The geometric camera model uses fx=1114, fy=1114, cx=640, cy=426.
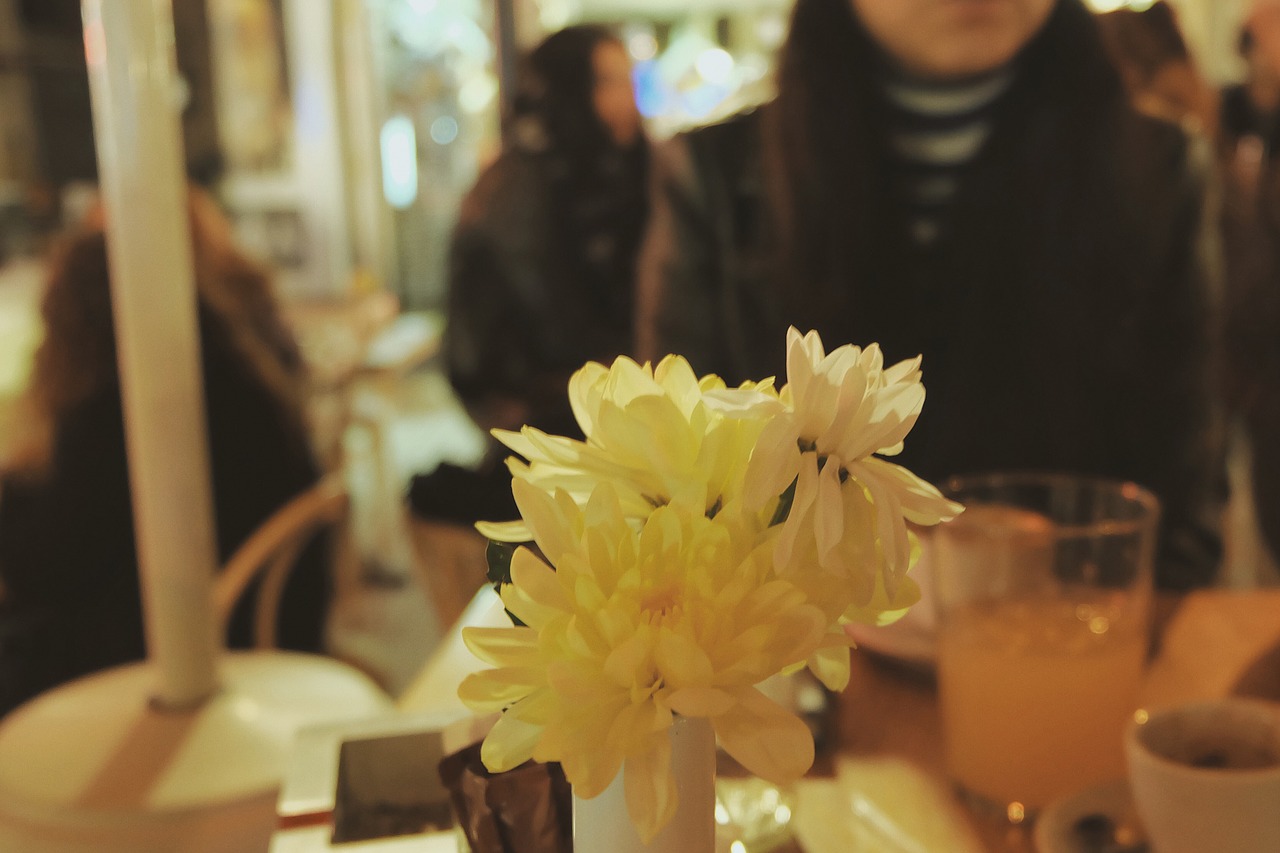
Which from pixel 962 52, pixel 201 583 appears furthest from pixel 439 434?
pixel 201 583

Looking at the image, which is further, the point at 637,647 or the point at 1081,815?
the point at 1081,815

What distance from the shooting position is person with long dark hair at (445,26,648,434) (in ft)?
7.11

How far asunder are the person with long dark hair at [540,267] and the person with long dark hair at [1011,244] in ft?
3.13

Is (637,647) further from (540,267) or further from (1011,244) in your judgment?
(540,267)

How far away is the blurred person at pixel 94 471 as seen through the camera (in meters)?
1.43

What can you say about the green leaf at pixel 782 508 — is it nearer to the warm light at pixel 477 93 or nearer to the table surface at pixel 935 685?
the table surface at pixel 935 685

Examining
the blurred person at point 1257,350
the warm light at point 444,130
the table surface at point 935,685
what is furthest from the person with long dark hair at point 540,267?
the warm light at point 444,130

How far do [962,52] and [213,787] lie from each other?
94 cm

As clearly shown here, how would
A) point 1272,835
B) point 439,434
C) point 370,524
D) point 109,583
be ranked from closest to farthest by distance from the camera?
1. point 1272,835
2. point 109,583
3. point 370,524
4. point 439,434

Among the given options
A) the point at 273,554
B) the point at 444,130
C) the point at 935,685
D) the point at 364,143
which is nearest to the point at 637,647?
the point at 935,685

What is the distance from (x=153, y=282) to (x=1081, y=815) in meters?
0.53

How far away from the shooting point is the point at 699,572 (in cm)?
32

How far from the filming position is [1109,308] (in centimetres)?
117

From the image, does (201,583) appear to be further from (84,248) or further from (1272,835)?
(84,248)
